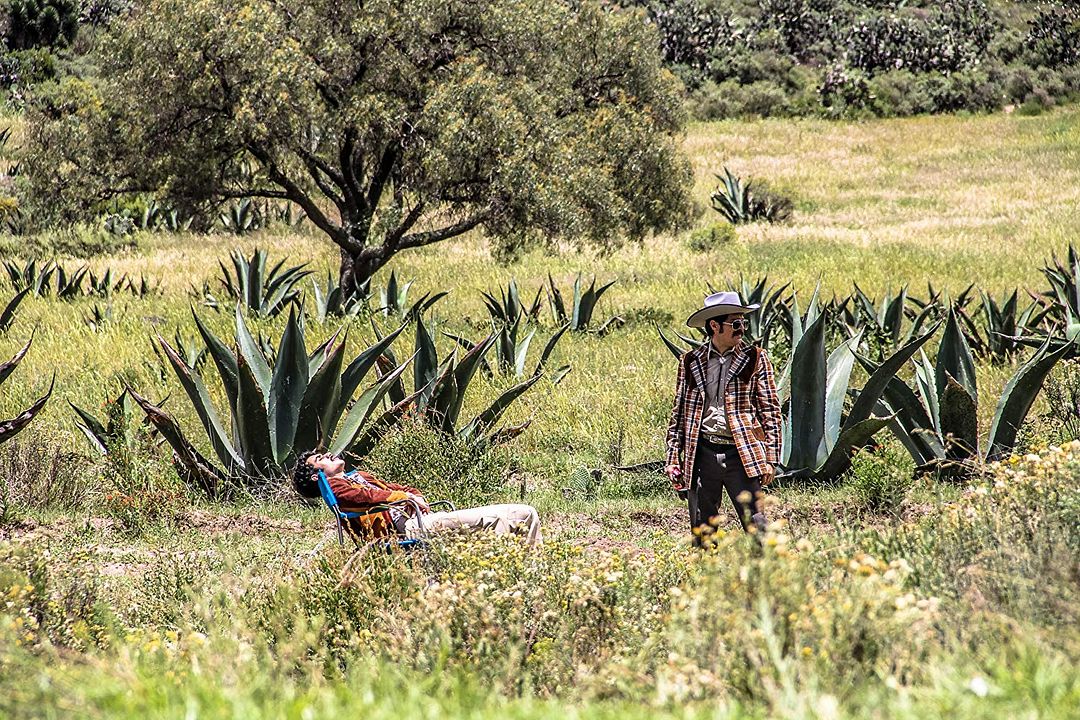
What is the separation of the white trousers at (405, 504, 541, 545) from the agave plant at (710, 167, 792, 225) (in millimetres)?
23201

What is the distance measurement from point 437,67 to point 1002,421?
1048 centimetres

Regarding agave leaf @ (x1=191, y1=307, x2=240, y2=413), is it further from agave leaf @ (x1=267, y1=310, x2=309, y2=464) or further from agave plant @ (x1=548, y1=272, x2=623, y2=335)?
agave plant @ (x1=548, y1=272, x2=623, y2=335)

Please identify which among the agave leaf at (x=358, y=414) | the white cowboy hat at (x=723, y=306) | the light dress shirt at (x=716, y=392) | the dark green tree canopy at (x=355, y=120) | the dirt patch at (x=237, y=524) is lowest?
the dirt patch at (x=237, y=524)

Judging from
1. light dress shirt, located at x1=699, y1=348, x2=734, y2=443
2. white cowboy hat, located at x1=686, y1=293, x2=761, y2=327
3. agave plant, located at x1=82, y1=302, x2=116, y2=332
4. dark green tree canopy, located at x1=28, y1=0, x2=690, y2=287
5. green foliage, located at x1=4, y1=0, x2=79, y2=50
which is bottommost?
agave plant, located at x1=82, y1=302, x2=116, y2=332

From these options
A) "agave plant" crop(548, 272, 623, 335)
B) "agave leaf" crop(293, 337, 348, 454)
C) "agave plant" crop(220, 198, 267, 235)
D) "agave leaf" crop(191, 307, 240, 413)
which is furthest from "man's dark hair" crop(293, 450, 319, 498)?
"agave plant" crop(220, 198, 267, 235)

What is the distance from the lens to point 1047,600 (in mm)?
3432

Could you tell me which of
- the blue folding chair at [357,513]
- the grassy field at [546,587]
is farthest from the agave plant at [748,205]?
the blue folding chair at [357,513]

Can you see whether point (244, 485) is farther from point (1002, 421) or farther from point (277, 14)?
point (277, 14)

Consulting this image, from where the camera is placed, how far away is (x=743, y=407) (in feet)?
17.9

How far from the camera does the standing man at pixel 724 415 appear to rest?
543 centimetres

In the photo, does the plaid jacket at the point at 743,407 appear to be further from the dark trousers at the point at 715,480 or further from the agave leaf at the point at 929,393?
the agave leaf at the point at 929,393

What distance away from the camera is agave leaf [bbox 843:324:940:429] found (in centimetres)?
666

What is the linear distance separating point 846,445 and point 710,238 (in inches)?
644

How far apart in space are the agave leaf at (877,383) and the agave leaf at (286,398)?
3408 millimetres
